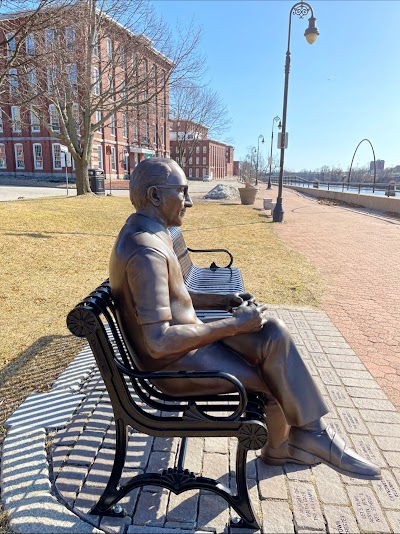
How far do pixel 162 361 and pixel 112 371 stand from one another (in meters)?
0.23

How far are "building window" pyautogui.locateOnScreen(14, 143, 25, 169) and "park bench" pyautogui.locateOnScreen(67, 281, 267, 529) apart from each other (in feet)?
149

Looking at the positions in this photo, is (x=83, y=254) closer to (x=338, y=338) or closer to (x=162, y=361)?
(x=338, y=338)

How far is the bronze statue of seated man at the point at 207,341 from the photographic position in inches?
69.4

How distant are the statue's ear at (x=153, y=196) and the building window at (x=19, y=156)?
45.2m

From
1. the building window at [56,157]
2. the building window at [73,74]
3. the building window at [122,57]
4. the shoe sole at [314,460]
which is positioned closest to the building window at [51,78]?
the building window at [73,74]

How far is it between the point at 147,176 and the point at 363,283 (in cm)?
579

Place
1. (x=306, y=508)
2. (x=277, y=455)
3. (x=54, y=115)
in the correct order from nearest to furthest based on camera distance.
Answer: (x=306, y=508)
(x=277, y=455)
(x=54, y=115)

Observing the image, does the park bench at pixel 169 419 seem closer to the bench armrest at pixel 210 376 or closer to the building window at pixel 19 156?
the bench armrest at pixel 210 376

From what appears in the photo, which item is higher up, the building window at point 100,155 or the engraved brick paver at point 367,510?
the building window at point 100,155

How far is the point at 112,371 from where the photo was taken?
181cm

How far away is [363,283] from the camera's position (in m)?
6.73

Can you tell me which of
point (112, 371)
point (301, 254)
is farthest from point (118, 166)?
point (112, 371)

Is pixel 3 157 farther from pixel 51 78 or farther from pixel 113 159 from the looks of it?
pixel 51 78

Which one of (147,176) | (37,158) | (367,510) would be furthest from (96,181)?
(37,158)
